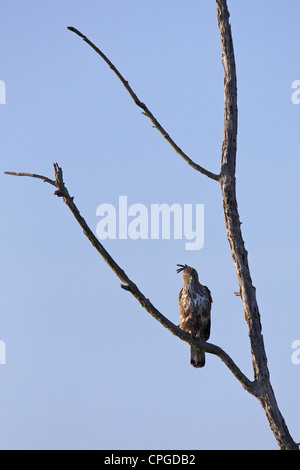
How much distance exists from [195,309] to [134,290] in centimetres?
418

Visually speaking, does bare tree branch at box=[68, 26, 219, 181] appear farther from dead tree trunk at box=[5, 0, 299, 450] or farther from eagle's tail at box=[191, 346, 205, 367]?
eagle's tail at box=[191, 346, 205, 367]

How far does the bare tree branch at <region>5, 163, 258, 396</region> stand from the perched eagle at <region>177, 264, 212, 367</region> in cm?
354

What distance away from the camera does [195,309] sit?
1245 cm

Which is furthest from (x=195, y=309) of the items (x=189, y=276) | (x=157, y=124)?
(x=157, y=124)

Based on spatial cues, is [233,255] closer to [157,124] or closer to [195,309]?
[157,124]

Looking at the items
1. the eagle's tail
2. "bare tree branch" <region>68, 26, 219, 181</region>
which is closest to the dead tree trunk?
"bare tree branch" <region>68, 26, 219, 181</region>

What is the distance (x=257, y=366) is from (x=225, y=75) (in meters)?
3.12

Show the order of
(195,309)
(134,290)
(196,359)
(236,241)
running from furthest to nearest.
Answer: (195,309)
(196,359)
(236,241)
(134,290)
